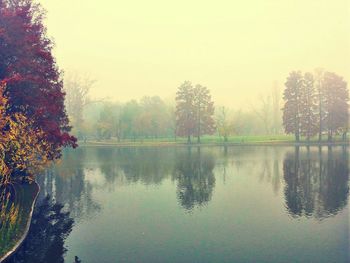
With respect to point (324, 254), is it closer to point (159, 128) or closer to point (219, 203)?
point (219, 203)

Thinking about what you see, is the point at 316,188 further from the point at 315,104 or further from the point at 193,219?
the point at 315,104

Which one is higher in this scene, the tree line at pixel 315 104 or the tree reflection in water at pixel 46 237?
the tree line at pixel 315 104

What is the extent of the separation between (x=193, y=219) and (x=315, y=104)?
92.2 metres

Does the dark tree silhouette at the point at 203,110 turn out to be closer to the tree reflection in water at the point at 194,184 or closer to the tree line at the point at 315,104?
the tree line at the point at 315,104

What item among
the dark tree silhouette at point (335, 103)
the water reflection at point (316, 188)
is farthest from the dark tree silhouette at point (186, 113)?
the water reflection at point (316, 188)

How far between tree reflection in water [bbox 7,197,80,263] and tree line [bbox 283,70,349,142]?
84.8 meters

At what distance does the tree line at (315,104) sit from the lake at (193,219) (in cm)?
6084

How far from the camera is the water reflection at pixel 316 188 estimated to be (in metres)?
23.7

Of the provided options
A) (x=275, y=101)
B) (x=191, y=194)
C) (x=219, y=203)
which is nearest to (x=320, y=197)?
(x=219, y=203)

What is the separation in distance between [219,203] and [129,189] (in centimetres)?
994

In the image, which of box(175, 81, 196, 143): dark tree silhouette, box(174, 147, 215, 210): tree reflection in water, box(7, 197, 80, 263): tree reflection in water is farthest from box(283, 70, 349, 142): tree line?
box(7, 197, 80, 263): tree reflection in water

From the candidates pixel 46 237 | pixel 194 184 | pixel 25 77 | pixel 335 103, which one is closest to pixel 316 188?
pixel 194 184

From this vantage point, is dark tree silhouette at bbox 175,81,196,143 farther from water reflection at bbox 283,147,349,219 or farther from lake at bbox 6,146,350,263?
lake at bbox 6,146,350,263

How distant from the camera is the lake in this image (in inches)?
640
